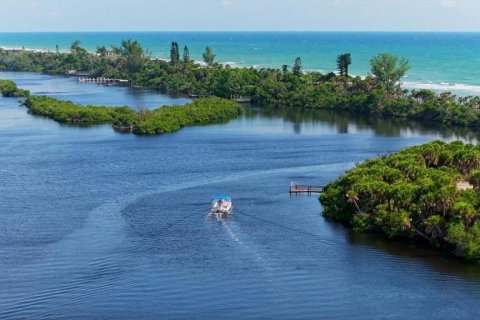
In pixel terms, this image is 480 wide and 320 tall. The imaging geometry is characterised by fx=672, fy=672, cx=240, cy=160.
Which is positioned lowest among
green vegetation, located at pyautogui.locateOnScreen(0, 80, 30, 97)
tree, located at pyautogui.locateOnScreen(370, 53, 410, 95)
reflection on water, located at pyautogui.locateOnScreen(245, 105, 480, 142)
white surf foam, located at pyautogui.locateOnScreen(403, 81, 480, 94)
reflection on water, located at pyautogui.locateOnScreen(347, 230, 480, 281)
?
reflection on water, located at pyautogui.locateOnScreen(347, 230, 480, 281)

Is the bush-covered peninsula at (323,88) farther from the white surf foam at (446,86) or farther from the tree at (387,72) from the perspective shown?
the white surf foam at (446,86)

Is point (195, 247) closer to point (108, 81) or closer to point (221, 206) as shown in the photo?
point (221, 206)

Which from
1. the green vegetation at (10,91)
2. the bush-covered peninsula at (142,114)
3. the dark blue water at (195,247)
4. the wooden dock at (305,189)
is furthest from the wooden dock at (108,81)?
the wooden dock at (305,189)

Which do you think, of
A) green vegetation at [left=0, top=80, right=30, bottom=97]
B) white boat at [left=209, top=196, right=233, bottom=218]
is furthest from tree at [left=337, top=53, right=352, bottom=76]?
white boat at [left=209, top=196, right=233, bottom=218]

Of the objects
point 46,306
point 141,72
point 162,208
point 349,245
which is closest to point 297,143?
point 162,208

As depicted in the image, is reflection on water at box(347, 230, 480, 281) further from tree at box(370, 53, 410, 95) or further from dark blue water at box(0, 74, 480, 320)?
tree at box(370, 53, 410, 95)

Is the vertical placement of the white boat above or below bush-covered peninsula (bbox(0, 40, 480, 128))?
below

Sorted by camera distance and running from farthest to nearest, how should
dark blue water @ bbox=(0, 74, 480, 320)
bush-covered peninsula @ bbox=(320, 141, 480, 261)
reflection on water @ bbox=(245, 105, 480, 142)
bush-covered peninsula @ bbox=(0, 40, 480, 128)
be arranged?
bush-covered peninsula @ bbox=(0, 40, 480, 128) < reflection on water @ bbox=(245, 105, 480, 142) < bush-covered peninsula @ bbox=(320, 141, 480, 261) < dark blue water @ bbox=(0, 74, 480, 320)
